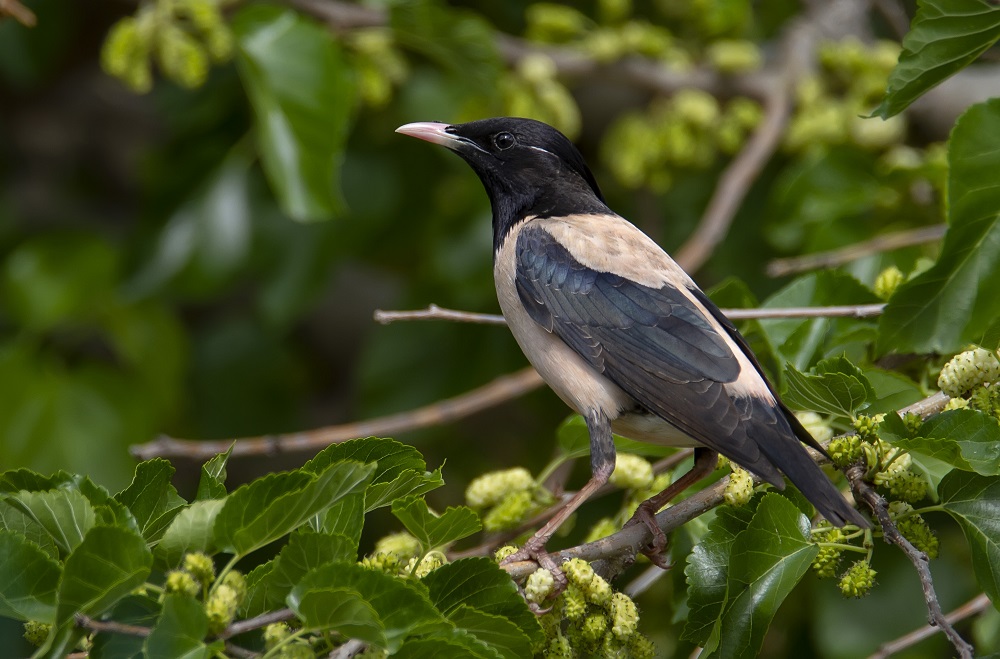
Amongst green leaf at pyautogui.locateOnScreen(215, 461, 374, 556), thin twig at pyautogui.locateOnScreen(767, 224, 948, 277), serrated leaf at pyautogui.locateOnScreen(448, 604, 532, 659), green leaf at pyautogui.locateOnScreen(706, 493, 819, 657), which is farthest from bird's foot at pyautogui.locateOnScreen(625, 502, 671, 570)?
thin twig at pyautogui.locateOnScreen(767, 224, 948, 277)

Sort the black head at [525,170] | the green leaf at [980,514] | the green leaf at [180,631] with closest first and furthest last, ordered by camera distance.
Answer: the green leaf at [180,631]
the green leaf at [980,514]
the black head at [525,170]

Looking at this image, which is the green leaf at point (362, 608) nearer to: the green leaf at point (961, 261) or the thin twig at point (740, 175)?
the green leaf at point (961, 261)

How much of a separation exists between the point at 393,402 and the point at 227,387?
1.29 metres

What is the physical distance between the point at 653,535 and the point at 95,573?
1.38 m

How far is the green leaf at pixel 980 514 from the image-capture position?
7.91 ft

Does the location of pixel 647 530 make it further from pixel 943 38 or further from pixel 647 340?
pixel 943 38

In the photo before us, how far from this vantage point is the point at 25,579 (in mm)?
2035

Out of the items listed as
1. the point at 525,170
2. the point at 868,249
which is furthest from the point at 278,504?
the point at 868,249

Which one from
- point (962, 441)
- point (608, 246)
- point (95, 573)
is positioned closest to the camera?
point (95, 573)

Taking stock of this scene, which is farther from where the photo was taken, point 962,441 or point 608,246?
point 608,246

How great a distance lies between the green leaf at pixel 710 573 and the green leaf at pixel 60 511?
1315mm

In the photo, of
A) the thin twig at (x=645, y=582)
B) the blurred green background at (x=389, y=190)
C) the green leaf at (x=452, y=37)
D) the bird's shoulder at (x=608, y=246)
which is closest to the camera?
the thin twig at (x=645, y=582)

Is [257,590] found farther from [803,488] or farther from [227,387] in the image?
[227,387]

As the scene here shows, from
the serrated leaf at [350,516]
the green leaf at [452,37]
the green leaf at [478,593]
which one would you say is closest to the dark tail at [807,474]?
the green leaf at [478,593]
